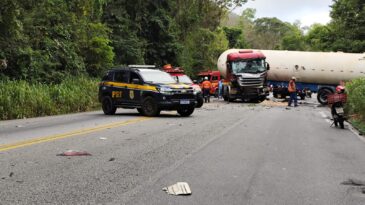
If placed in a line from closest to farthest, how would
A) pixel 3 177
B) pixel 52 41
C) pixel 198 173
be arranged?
pixel 3 177
pixel 198 173
pixel 52 41

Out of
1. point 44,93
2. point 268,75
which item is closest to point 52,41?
point 44,93

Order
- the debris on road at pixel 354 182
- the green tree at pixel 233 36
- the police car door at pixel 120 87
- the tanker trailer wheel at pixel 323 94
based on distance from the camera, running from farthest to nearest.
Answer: the green tree at pixel 233 36, the tanker trailer wheel at pixel 323 94, the police car door at pixel 120 87, the debris on road at pixel 354 182

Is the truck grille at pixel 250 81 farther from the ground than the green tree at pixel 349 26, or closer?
closer

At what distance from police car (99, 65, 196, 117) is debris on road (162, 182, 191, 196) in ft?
40.5

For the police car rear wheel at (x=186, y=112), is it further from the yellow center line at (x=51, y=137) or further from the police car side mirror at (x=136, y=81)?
the yellow center line at (x=51, y=137)

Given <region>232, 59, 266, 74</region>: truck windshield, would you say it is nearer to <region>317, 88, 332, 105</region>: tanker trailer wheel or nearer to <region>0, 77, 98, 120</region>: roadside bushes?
<region>317, 88, 332, 105</region>: tanker trailer wheel

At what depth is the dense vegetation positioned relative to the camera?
24641 millimetres

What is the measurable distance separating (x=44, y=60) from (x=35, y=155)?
19227mm

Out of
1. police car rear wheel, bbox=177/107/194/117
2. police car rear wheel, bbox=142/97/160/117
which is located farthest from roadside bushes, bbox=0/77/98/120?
police car rear wheel, bbox=177/107/194/117

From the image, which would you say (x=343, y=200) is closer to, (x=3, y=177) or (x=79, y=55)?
(x=3, y=177)

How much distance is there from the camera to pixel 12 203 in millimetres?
5898

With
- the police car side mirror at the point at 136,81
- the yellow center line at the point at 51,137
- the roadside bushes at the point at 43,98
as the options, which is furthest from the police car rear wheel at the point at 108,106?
the yellow center line at the point at 51,137

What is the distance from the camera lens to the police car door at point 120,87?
2070 cm

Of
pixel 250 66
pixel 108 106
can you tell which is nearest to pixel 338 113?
pixel 108 106
